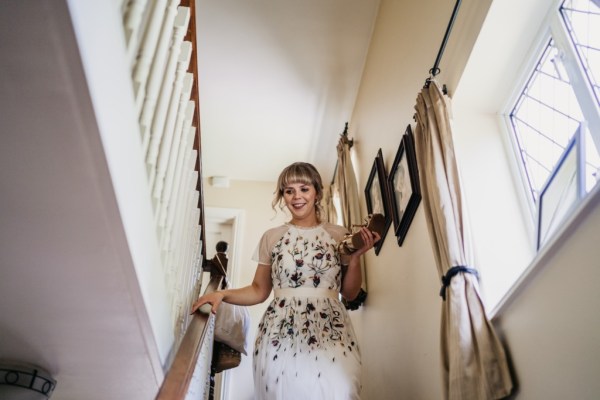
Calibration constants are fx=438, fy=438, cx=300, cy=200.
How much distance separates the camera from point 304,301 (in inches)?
69.6

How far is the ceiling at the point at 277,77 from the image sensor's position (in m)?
3.20

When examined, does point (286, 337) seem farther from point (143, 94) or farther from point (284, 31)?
point (284, 31)

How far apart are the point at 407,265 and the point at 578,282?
3.90 feet

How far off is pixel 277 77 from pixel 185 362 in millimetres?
2928

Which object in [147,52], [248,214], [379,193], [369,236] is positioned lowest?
[369,236]

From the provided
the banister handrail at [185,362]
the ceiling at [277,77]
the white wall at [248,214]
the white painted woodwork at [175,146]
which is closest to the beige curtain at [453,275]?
the banister handrail at [185,362]

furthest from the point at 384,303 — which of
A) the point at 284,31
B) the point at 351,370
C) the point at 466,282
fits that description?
the point at 284,31

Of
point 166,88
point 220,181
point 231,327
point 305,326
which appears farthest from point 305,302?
point 220,181

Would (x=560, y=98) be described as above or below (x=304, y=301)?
above

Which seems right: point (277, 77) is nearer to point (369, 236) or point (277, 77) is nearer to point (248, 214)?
point (248, 214)

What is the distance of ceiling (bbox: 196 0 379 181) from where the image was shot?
10.5ft

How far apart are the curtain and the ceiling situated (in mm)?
619

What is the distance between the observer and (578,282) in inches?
36.9

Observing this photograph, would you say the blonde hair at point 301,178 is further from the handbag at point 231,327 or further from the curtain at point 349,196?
the curtain at point 349,196
